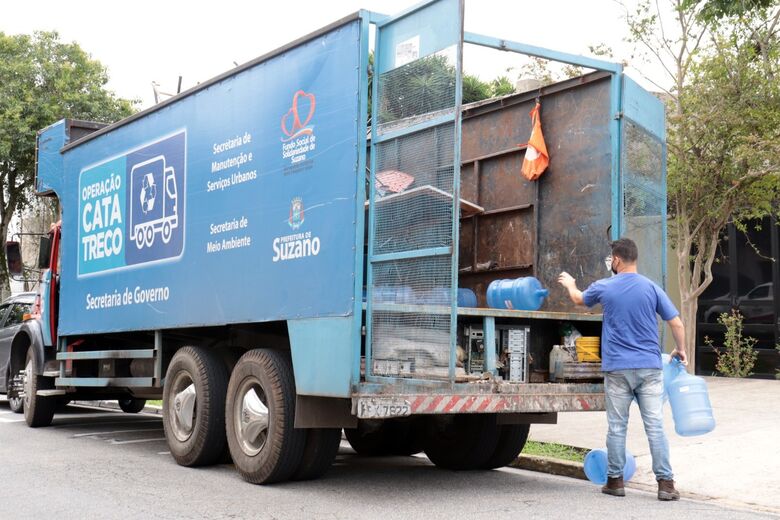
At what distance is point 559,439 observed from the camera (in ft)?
30.1

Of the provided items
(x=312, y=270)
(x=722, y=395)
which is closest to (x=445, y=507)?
(x=312, y=270)

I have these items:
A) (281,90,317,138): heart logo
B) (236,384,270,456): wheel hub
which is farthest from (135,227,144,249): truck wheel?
(281,90,317,138): heart logo

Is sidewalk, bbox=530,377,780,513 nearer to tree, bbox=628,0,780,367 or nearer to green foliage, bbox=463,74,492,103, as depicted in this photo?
tree, bbox=628,0,780,367

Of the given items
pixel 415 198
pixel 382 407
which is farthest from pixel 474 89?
pixel 382 407

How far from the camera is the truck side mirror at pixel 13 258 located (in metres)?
11.2

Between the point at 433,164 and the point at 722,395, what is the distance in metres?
7.85

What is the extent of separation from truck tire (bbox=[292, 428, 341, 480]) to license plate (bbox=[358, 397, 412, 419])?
1.09 metres

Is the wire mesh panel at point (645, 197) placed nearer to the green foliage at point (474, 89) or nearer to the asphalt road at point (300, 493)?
the asphalt road at point (300, 493)

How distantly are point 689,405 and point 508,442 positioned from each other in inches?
68.7

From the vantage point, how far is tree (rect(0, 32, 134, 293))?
78.2 ft

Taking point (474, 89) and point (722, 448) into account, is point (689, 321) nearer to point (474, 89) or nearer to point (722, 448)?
point (722, 448)

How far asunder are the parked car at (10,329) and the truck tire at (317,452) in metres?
6.56

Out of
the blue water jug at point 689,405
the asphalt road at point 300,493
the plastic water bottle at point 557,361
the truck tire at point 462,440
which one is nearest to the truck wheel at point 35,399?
the asphalt road at point 300,493

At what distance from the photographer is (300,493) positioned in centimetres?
648
